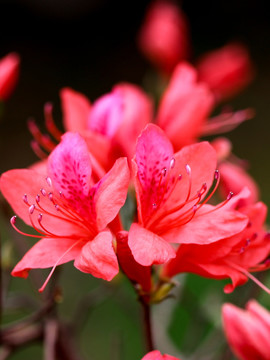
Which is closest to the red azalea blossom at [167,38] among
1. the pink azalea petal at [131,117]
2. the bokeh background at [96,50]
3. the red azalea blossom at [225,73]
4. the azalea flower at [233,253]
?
the red azalea blossom at [225,73]

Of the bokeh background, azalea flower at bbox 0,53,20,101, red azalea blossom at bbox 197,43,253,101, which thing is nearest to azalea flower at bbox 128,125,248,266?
azalea flower at bbox 0,53,20,101

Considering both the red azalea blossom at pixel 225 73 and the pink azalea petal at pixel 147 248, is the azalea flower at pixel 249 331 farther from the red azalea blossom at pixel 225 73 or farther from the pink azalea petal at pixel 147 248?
the red azalea blossom at pixel 225 73

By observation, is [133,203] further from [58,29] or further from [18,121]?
[58,29]

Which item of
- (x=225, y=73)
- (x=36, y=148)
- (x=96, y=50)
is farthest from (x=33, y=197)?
(x=96, y=50)

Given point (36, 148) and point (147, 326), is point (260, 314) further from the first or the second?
point (36, 148)

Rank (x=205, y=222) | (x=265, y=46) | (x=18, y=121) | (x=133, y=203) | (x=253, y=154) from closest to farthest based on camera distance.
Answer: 1. (x=205, y=222)
2. (x=133, y=203)
3. (x=253, y=154)
4. (x=18, y=121)
5. (x=265, y=46)

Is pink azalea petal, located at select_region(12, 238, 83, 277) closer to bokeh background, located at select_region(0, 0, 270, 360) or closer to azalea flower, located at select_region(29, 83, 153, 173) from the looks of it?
azalea flower, located at select_region(29, 83, 153, 173)

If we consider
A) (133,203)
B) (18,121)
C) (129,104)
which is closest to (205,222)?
(133,203)
